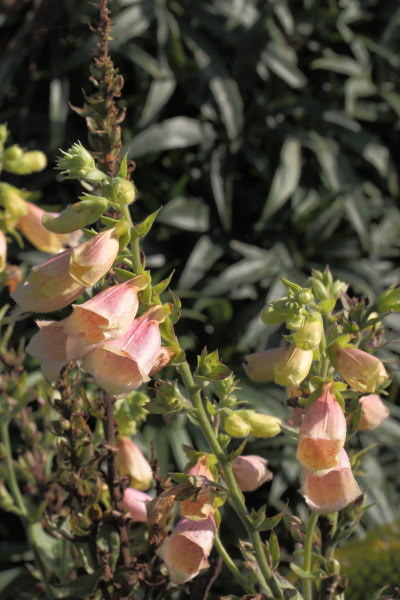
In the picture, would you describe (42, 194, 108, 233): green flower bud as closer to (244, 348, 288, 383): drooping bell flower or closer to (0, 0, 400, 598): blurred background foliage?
(244, 348, 288, 383): drooping bell flower

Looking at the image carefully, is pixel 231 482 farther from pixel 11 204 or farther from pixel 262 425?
pixel 11 204

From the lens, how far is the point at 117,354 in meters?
0.37

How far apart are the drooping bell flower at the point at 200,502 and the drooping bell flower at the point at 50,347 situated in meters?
0.08

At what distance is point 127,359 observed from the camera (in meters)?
0.37

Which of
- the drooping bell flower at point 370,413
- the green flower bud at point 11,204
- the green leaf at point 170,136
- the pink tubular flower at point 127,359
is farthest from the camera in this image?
the green leaf at point 170,136

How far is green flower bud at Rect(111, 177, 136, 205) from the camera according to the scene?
377 mm

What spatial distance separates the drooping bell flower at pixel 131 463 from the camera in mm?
516

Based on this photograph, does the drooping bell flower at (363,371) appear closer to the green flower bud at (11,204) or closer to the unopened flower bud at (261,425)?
the unopened flower bud at (261,425)

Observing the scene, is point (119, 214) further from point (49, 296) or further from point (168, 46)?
point (168, 46)

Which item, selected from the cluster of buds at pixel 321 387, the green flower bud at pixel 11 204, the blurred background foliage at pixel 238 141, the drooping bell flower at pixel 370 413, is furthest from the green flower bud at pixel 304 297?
the blurred background foliage at pixel 238 141

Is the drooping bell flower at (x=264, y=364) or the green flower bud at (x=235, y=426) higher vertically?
the green flower bud at (x=235, y=426)

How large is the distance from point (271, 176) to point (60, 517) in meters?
1.28

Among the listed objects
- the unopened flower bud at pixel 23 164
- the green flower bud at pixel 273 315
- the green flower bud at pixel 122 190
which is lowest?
the unopened flower bud at pixel 23 164

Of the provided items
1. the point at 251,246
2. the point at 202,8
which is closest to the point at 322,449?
the point at 251,246
